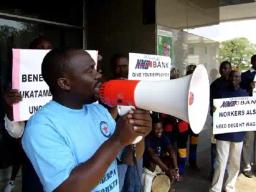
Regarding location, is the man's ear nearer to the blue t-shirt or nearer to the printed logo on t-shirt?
the blue t-shirt

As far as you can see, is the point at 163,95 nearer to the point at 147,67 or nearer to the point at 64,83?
the point at 64,83

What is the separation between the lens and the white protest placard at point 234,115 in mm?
4930

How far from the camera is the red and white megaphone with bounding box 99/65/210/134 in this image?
1.43 meters

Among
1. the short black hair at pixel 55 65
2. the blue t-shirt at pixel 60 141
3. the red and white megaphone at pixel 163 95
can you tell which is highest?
the short black hair at pixel 55 65

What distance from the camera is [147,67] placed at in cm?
430

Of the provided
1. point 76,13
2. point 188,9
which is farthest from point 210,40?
point 76,13

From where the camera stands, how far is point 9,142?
327 centimetres

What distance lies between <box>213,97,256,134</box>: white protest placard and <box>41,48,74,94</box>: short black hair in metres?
3.65

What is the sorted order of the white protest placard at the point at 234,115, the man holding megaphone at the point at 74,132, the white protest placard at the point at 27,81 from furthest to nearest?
the white protest placard at the point at 234,115, the white protest placard at the point at 27,81, the man holding megaphone at the point at 74,132

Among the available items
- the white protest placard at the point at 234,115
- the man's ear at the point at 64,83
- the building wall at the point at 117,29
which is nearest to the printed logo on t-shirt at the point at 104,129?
the man's ear at the point at 64,83

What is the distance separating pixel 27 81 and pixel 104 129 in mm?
1534

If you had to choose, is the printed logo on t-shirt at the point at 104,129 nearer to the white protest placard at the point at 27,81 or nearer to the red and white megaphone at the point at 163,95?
the red and white megaphone at the point at 163,95

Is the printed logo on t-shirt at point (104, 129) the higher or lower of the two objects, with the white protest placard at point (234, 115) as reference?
higher

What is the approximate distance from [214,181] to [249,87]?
1.72 meters
